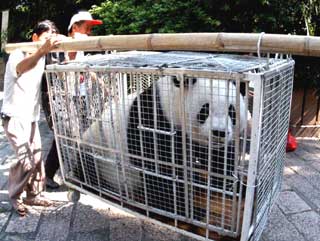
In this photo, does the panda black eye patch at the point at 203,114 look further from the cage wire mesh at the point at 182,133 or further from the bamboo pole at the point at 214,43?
the bamboo pole at the point at 214,43

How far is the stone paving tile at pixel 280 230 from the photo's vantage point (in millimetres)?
2830

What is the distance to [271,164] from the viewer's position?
2.35m

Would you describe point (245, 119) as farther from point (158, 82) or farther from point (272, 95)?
point (158, 82)

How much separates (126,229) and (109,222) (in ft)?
0.60

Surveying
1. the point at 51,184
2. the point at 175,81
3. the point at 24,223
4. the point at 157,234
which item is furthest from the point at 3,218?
the point at 175,81

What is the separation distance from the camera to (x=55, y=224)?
3.05 m

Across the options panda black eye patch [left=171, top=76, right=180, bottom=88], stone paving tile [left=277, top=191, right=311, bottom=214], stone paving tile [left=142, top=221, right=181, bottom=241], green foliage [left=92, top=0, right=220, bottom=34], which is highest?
green foliage [left=92, top=0, right=220, bottom=34]

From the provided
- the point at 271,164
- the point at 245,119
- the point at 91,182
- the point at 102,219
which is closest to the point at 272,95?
the point at 245,119

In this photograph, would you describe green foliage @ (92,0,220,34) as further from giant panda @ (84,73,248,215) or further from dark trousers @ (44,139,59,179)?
giant panda @ (84,73,248,215)

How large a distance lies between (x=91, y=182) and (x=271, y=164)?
1.27 m

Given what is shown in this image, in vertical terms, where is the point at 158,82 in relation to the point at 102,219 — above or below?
above

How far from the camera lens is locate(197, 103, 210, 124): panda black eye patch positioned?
2112mm

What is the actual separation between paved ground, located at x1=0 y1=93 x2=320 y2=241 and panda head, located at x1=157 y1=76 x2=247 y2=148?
3.60 feet

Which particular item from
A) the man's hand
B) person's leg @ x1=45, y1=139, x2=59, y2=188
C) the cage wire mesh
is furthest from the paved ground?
the man's hand
